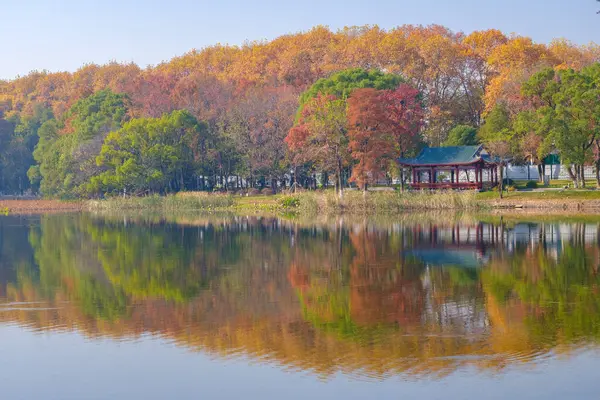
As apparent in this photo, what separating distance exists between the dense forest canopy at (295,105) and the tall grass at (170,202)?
1.54 meters

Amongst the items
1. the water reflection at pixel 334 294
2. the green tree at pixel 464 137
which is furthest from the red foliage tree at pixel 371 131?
the water reflection at pixel 334 294

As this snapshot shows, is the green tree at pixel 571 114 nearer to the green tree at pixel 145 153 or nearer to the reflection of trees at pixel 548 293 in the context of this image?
the reflection of trees at pixel 548 293

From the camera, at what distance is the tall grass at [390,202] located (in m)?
49.8

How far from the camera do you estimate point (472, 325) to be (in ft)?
48.9

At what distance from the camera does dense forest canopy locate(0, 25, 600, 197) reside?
57250 mm

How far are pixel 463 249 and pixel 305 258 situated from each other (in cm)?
586

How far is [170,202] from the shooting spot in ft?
197

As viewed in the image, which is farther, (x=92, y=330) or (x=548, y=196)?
(x=548, y=196)

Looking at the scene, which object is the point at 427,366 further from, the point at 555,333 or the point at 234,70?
the point at 234,70

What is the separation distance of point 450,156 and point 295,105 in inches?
596

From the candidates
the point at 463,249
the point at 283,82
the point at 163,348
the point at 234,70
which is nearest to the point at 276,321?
the point at 163,348

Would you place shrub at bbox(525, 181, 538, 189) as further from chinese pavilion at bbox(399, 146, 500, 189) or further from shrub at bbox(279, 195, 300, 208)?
shrub at bbox(279, 195, 300, 208)

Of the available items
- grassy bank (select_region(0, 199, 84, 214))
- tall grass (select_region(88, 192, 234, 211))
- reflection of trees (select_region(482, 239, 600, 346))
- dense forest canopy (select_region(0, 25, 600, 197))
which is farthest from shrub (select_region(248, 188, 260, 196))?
reflection of trees (select_region(482, 239, 600, 346))

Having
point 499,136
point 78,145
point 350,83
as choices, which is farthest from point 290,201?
point 78,145
